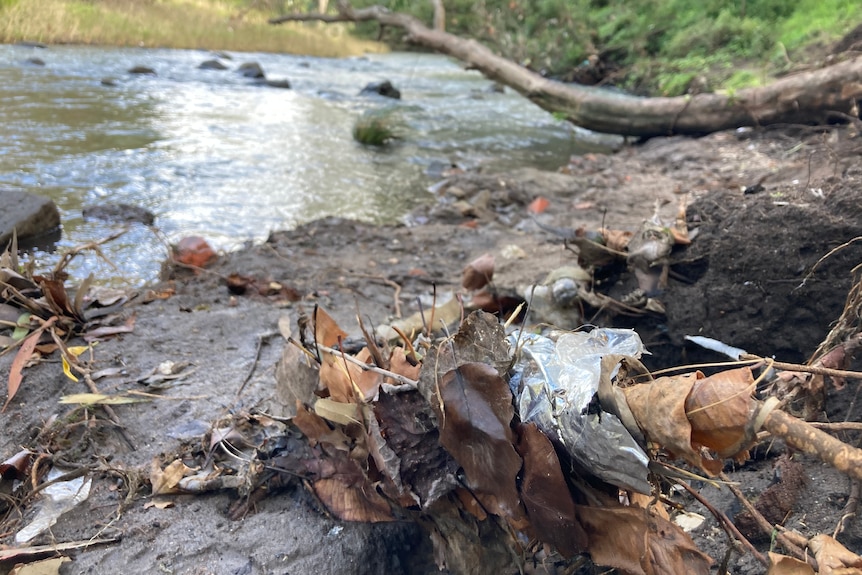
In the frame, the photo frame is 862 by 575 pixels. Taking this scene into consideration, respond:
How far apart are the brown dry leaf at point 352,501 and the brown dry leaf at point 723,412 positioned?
66 centimetres

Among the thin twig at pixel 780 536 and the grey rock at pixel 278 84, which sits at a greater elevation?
the thin twig at pixel 780 536

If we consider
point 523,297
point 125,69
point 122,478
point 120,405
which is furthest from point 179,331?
point 125,69

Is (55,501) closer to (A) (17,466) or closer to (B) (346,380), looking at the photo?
(A) (17,466)

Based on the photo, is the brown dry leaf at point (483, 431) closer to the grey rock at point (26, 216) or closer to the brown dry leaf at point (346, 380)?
the brown dry leaf at point (346, 380)

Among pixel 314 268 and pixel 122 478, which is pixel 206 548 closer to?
Answer: pixel 122 478

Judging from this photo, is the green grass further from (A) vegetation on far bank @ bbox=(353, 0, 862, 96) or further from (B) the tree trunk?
(B) the tree trunk

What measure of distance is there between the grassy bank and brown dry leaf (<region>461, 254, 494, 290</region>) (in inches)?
335

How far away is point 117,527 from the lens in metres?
1.24

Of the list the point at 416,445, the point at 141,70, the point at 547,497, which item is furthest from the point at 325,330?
the point at 141,70

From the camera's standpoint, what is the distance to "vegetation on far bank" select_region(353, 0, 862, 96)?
8633 millimetres

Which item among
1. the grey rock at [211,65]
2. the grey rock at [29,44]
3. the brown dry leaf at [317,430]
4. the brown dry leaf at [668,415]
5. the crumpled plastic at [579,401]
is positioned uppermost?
the brown dry leaf at [668,415]

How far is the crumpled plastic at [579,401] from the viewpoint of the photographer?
842 mm

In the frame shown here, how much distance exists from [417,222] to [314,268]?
148cm

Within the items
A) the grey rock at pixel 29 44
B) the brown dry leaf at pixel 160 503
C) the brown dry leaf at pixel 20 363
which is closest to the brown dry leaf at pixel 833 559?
the brown dry leaf at pixel 160 503
